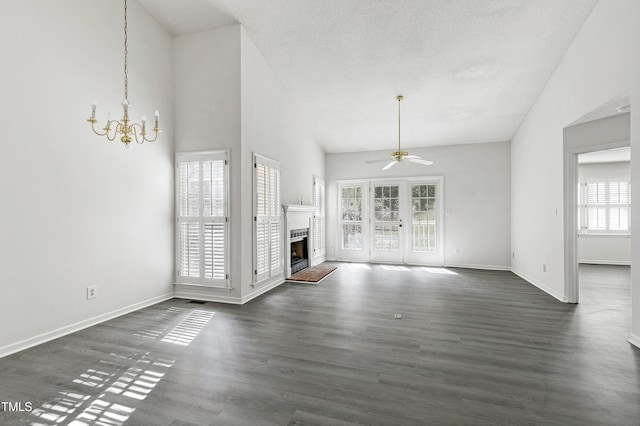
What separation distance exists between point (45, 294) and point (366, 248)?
631cm

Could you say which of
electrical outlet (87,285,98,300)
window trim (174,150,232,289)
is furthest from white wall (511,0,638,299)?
electrical outlet (87,285,98,300)

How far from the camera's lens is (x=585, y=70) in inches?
146

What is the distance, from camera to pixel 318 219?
768 cm

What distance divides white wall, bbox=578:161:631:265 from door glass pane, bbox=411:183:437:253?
13.7 ft

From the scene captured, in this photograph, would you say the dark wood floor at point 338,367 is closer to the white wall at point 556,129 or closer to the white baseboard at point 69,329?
the white baseboard at point 69,329

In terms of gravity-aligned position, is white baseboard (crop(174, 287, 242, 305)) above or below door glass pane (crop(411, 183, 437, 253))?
below

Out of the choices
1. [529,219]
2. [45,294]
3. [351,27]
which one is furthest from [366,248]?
[45,294]

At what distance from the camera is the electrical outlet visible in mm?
3428

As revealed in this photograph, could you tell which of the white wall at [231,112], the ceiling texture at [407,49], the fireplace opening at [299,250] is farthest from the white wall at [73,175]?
the fireplace opening at [299,250]

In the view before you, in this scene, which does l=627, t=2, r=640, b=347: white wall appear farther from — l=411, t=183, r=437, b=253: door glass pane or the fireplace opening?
the fireplace opening

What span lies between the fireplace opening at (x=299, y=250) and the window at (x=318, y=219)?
452mm

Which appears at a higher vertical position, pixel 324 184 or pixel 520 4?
pixel 520 4

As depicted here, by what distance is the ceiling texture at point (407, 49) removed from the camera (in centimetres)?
376

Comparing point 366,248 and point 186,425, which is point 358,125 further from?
point 186,425
